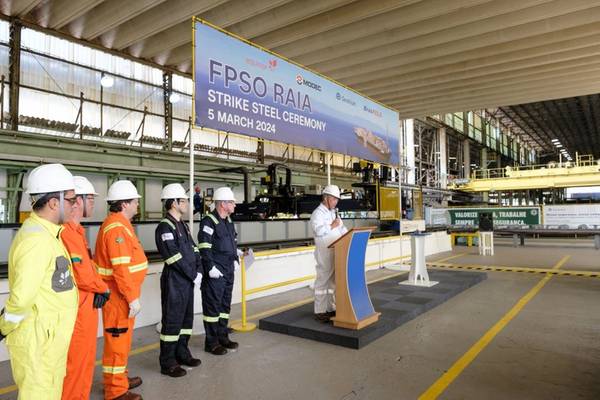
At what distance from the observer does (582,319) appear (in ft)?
18.3

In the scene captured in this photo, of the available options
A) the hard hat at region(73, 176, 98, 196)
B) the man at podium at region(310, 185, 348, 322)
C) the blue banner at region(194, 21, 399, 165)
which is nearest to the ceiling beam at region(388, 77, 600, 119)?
the blue banner at region(194, 21, 399, 165)

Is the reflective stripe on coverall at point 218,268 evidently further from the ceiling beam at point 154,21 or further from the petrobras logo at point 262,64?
the ceiling beam at point 154,21

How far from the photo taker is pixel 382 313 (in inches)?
218

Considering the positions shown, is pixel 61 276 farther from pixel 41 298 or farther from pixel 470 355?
pixel 470 355

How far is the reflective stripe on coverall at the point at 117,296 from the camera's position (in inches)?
126

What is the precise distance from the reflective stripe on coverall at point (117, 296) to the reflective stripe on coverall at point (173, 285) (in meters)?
0.45

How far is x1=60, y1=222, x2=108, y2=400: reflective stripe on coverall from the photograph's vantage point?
252 centimetres

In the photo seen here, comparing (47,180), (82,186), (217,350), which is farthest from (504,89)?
(47,180)

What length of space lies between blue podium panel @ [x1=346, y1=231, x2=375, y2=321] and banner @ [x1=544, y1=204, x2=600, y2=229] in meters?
16.0

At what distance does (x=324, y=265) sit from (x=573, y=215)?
54.7ft

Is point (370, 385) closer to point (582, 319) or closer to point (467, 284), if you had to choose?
point (582, 319)

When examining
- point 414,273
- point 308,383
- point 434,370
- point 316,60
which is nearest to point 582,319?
point 414,273

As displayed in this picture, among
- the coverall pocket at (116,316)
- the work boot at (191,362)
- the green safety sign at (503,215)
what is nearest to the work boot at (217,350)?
the work boot at (191,362)

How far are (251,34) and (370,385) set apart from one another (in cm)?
798
